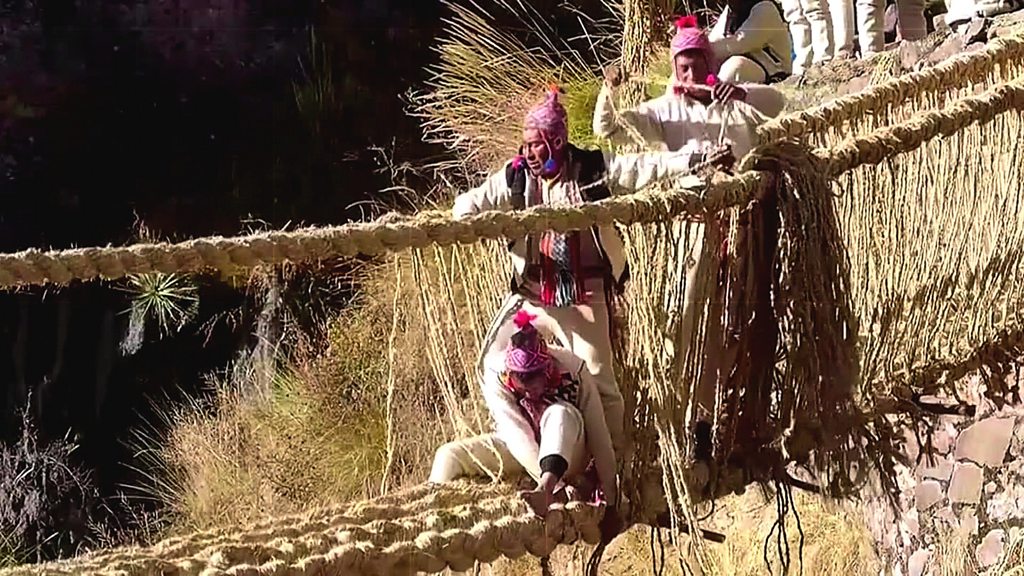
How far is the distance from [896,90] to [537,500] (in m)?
0.63

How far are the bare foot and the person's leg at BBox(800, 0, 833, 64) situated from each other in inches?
65.4

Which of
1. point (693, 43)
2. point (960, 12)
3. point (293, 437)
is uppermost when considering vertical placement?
point (960, 12)

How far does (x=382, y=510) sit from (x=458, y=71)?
7.66 feet

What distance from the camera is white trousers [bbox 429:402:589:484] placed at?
1396mm

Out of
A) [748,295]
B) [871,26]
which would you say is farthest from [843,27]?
[748,295]

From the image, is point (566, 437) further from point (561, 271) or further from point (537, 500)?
point (561, 271)

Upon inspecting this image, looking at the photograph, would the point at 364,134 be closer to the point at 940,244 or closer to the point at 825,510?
the point at 825,510

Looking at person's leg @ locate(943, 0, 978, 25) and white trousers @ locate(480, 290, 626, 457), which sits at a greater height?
person's leg @ locate(943, 0, 978, 25)

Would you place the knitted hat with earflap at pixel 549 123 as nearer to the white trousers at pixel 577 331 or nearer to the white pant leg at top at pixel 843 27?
the white trousers at pixel 577 331

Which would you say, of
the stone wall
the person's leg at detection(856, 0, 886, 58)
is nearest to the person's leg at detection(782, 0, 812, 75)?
the person's leg at detection(856, 0, 886, 58)

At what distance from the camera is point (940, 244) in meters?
1.61

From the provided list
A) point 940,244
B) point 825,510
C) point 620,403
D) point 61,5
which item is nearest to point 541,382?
point 620,403

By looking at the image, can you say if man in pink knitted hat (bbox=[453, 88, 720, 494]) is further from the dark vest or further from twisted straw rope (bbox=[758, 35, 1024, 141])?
twisted straw rope (bbox=[758, 35, 1024, 141])

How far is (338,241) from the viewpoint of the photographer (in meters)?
1.02
